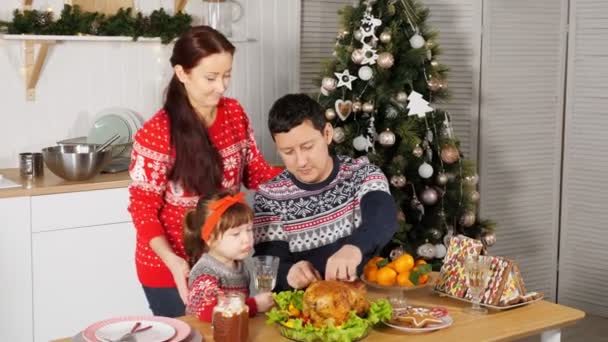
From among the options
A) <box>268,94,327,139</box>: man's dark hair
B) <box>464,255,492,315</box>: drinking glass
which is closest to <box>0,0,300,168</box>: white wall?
<box>268,94,327,139</box>: man's dark hair

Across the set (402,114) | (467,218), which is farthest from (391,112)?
(467,218)

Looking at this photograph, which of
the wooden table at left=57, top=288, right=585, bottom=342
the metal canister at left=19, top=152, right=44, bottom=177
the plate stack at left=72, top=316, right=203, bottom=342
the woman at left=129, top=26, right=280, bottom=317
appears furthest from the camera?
the metal canister at left=19, top=152, right=44, bottom=177

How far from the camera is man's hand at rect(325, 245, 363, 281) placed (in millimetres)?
2211

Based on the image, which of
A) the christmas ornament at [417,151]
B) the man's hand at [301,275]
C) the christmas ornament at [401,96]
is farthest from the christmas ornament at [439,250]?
the man's hand at [301,275]

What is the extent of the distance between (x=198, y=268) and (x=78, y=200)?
4.53 ft

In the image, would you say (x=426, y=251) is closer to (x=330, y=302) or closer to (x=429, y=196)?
(x=429, y=196)

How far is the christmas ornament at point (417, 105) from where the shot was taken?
3.62 metres

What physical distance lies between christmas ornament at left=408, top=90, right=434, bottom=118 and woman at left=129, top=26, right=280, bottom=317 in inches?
46.6

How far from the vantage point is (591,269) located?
4.86 metres

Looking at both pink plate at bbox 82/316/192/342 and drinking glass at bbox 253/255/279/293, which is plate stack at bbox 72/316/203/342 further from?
drinking glass at bbox 253/255/279/293

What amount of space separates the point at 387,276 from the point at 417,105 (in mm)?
1499

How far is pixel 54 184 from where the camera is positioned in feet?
11.1

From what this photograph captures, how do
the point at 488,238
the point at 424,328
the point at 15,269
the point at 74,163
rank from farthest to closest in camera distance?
the point at 488,238, the point at 74,163, the point at 15,269, the point at 424,328

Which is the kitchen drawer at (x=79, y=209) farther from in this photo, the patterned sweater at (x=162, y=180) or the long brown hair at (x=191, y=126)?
the long brown hair at (x=191, y=126)
